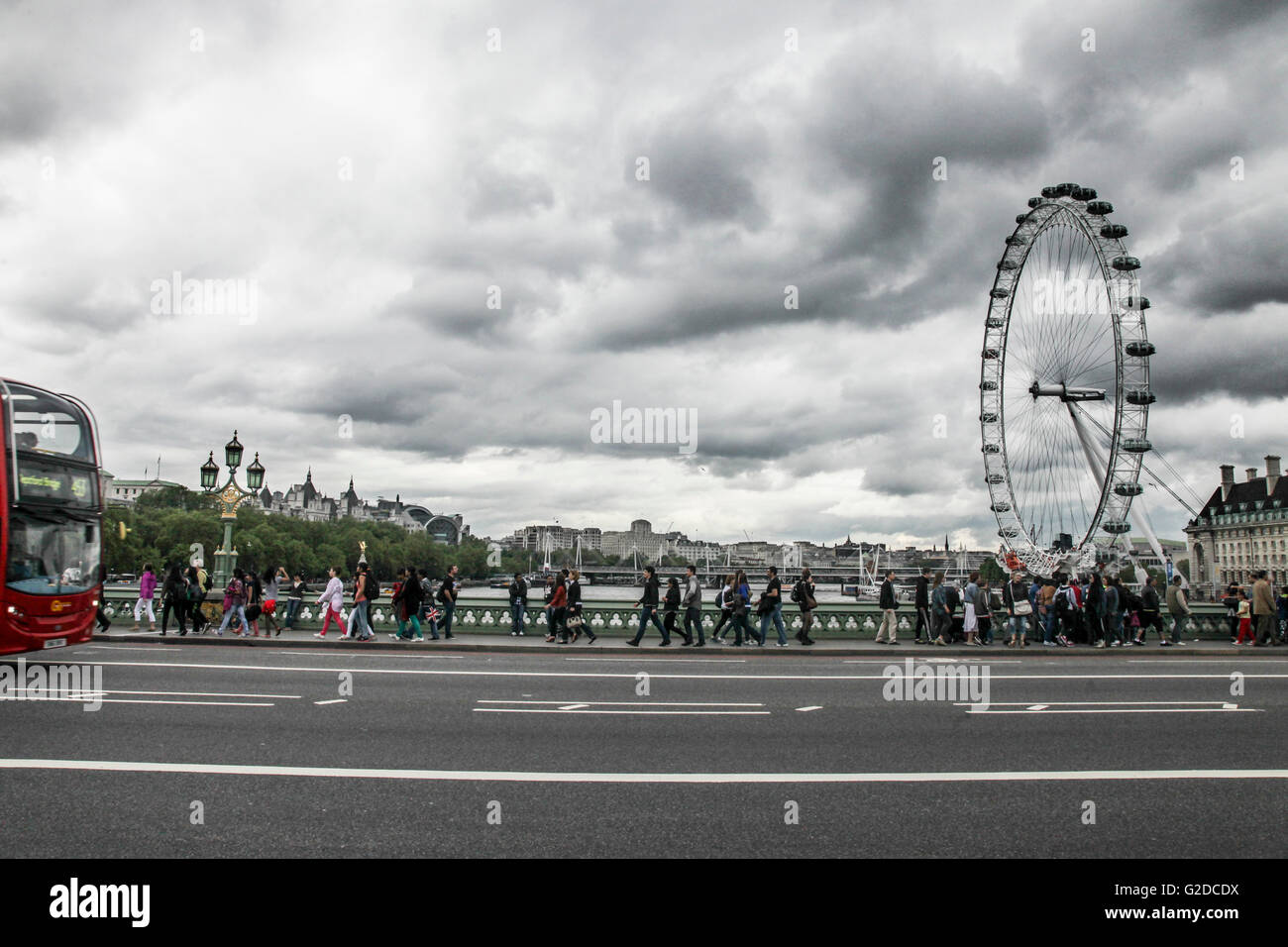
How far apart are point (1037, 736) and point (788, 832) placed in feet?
16.4

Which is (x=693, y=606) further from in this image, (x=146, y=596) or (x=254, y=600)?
(x=146, y=596)

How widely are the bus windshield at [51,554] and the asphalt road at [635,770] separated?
2.08 m

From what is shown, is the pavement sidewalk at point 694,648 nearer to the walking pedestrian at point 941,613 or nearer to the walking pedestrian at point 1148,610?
the walking pedestrian at point 1148,610

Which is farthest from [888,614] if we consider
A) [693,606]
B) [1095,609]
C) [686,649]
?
[686,649]

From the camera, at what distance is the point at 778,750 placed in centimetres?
875

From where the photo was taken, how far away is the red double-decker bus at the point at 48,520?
44.3 ft

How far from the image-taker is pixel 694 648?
21094 mm

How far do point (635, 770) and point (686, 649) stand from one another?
13.4 meters

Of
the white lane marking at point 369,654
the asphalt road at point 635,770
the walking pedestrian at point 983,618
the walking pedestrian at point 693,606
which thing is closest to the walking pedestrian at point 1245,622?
the walking pedestrian at point 983,618

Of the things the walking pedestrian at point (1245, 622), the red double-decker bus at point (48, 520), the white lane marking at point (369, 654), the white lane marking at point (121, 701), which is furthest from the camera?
the walking pedestrian at point (1245, 622)

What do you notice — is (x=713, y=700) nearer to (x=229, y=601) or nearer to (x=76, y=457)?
(x=76, y=457)
